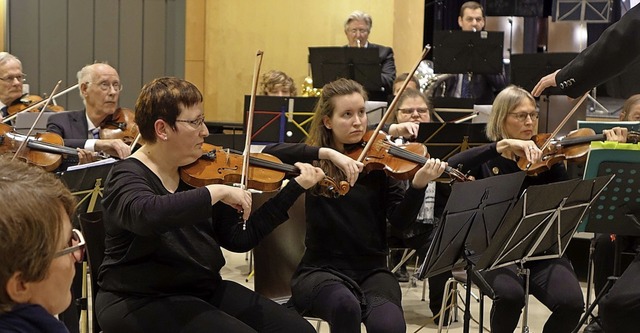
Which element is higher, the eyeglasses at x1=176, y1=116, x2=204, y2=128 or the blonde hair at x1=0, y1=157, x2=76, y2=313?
the eyeglasses at x1=176, y1=116, x2=204, y2=128

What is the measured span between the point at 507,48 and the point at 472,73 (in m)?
3.57

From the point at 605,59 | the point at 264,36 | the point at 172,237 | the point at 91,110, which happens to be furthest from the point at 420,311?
the point at 264,36

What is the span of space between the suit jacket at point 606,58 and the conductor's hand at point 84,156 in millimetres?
2203

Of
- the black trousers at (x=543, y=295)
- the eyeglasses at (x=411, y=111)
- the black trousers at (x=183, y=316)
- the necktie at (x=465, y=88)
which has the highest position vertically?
the necktie at (x=465, y=88)

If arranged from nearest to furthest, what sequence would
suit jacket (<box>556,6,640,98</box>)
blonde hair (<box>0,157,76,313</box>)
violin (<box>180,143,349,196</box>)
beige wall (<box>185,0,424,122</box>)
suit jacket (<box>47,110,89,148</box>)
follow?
blonde hair (<box>0,157,76,313</box>) → violin (<box>180,143,349,196</box>) → suit jacket (<box>556,6,640,98</box>) → suit jacket (<box>47,110,89,148</box>) → beige wall (<box>185,0,424,122</box>)

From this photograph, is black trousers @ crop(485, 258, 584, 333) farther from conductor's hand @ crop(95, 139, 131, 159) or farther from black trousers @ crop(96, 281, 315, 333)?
conductor's hand @ crop(95, 139, 131, 159)

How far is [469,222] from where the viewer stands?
2.85 m

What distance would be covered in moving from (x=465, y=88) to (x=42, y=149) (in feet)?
11.5

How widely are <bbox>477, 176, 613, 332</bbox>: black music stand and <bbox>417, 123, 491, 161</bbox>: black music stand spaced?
109 centimetres

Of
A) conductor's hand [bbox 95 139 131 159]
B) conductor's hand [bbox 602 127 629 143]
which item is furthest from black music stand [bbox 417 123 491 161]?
conductor's hand [bbox 95 139 131 159]

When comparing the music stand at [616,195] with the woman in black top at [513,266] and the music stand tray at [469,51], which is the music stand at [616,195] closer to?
the woman in black top at [513,266]

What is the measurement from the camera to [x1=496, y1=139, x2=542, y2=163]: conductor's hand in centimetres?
363

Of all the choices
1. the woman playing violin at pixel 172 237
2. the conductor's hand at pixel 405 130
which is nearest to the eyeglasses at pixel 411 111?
the conductor's hand at pixel 405 130

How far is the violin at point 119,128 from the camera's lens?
436cm
